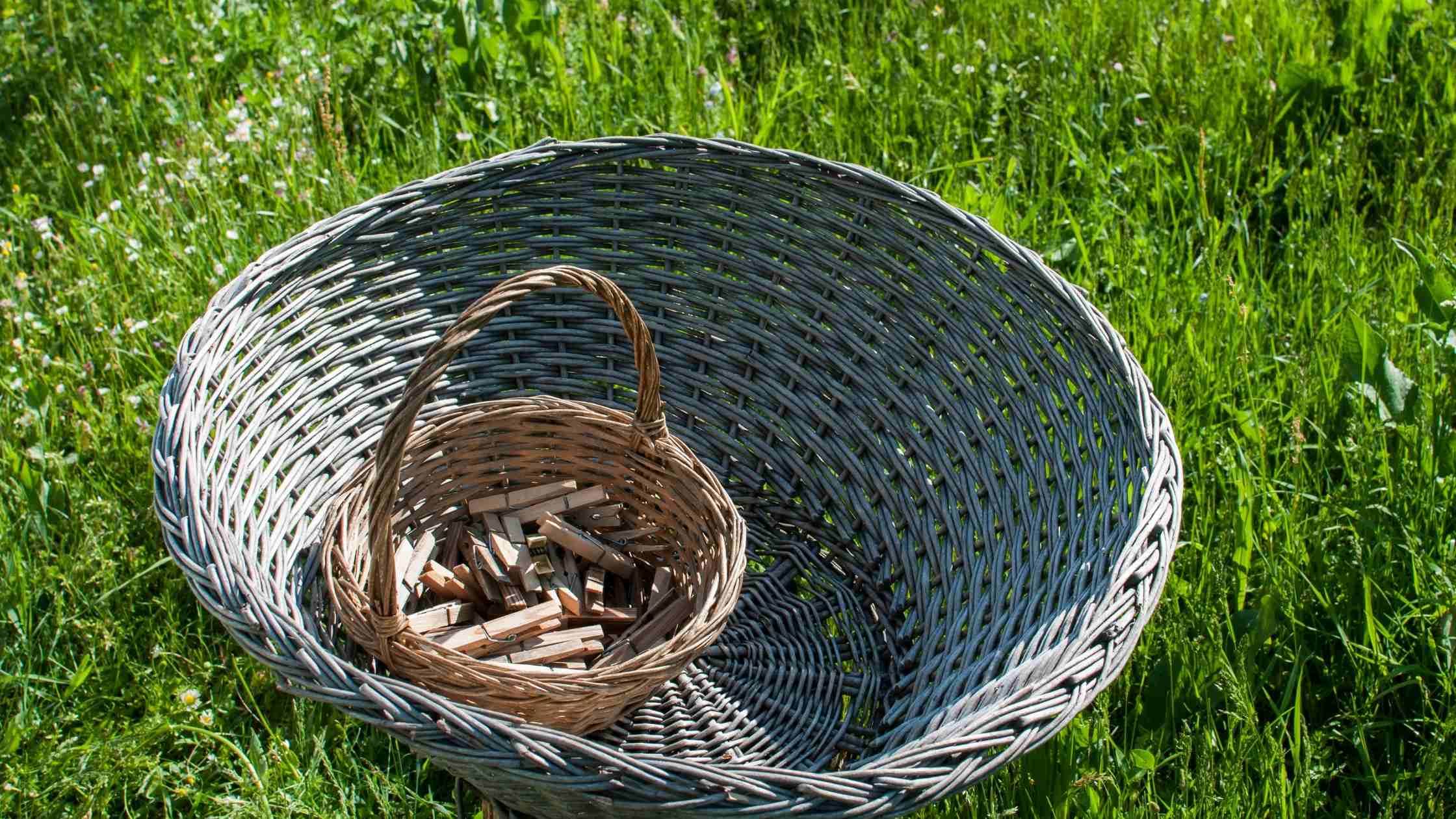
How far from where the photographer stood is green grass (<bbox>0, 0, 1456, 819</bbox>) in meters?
1.87

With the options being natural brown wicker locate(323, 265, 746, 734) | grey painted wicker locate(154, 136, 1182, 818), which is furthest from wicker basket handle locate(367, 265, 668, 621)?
grey painted wicker locate(154, 136, 1182, 818)

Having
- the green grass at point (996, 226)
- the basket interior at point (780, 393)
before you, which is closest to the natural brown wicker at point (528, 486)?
the basket interior at point (780, 393)

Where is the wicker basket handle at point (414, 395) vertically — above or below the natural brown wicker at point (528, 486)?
above

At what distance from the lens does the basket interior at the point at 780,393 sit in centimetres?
162

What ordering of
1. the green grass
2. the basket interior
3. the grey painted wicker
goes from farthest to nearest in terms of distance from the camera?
the green grass
the basket interior
the grey painted wicker

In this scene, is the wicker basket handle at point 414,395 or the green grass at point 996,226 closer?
the wicker basket handle at point 414,395

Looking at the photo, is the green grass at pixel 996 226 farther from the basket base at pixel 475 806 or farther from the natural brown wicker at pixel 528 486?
the natural brown wicker at pixel 528 486

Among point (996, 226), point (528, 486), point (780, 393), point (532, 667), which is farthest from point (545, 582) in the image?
point (996, 226)

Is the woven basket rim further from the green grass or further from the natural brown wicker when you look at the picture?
the green grass

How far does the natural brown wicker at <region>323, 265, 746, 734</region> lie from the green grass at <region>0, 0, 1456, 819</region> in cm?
41

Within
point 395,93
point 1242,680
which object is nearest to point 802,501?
point 1242,680

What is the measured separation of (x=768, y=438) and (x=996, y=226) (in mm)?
812

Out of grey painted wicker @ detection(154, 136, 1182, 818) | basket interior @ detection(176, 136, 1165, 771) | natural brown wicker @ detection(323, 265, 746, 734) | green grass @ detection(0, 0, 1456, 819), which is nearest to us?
grey painted wicker @ detection(154, 136, 1182, 818)

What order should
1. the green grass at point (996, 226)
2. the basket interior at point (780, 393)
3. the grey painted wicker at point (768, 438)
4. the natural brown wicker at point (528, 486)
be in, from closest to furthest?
the grey painted wicker at point (768, 438) → the natural brown wicker at point (528, 486) → the basket interior at point (780, 393) → the green grass at point (996, 226)
